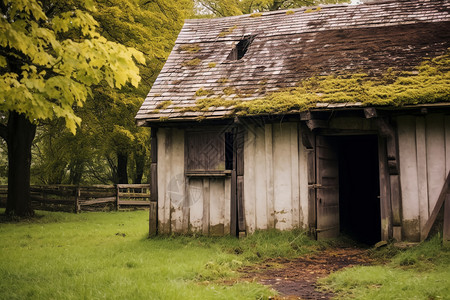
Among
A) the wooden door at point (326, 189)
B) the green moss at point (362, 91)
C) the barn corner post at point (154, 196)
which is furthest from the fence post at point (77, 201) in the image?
the wooden door at point (326, 189)

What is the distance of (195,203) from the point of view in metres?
11.1

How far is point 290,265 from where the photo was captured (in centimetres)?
835

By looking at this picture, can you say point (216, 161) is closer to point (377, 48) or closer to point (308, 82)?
point (308, 82)

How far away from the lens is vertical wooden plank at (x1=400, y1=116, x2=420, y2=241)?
929 cm

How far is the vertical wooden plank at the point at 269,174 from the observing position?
34.2 feet

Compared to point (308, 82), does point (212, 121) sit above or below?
below

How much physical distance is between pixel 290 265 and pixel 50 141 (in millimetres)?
17597

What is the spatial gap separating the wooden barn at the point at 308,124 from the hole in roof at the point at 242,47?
15 centimetres

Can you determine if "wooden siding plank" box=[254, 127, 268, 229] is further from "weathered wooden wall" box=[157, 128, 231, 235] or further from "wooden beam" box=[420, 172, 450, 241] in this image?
"wooden beam" box=[420, 172, 450, 241]

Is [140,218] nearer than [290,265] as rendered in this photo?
No

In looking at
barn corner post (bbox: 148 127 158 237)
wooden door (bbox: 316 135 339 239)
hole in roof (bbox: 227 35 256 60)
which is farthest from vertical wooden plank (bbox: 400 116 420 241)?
barn corner post (bbox: 148 127 158 237)

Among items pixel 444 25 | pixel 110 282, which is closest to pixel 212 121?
pixel 110 282

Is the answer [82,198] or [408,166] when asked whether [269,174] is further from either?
[82,198]

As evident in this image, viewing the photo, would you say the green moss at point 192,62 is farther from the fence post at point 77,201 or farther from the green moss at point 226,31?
the fence post at point 77,201
